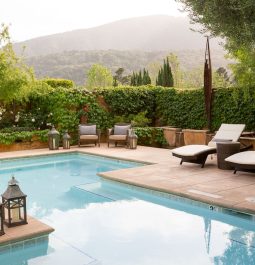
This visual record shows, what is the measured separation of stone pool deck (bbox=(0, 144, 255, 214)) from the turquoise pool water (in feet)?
0.49

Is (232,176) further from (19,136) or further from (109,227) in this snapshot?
(19,136)

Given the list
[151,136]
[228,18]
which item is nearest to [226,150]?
[228,18]

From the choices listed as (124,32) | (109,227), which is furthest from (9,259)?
(124,32)

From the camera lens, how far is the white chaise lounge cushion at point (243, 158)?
23.7ft

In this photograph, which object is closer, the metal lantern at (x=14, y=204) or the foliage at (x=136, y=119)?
the metal lantern at (x=14, y=204)

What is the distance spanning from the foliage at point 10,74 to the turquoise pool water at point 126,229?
177 inches

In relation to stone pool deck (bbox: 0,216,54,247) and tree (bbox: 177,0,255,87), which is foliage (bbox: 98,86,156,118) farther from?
stone pool deck (bbox: 0,216,54,247)

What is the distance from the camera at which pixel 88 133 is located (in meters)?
12.9

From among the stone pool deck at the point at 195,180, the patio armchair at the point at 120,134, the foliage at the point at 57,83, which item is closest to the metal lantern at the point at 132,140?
the patio armchair at the point at 120,134

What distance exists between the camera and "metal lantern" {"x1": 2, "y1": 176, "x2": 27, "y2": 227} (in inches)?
185

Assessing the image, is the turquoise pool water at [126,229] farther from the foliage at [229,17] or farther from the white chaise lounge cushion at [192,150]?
the foliage at [229,17]

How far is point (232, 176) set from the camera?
7.57 metres

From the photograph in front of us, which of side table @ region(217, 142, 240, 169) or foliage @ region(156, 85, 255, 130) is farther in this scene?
foliage @ region(156, 85, 255, 130)

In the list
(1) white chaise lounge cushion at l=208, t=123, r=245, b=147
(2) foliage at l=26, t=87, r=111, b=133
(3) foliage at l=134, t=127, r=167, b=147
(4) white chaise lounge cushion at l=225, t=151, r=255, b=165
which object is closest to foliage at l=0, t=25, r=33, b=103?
(2) foliage at l=26, t=87, r=111, b=133
